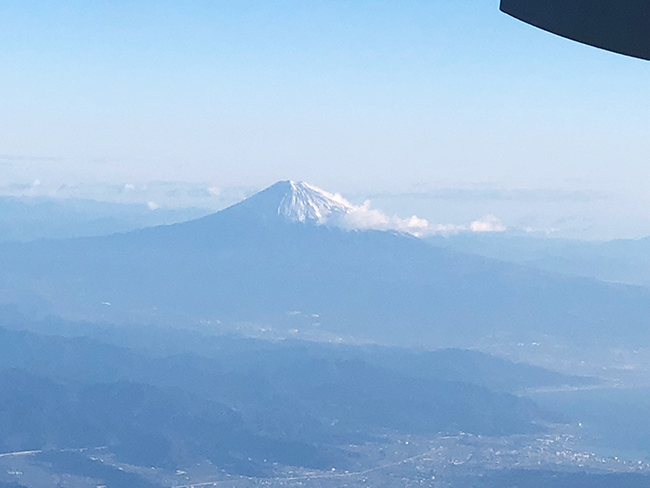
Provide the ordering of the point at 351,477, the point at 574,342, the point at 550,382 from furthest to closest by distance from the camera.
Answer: the point at 574,342, the point at 550,382, the point at 351,477

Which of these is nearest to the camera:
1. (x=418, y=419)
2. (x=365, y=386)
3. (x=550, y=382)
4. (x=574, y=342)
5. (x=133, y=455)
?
(x=133, y=455)

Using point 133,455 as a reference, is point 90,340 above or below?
above

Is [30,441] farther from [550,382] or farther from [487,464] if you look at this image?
[550,382]

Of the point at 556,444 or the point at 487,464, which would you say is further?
the point at 556,444

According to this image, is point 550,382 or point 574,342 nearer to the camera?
point 550,382

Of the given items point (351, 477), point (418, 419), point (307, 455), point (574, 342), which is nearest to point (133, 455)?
point (307, 455)

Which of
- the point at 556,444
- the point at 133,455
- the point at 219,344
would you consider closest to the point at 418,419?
the point at 556,444

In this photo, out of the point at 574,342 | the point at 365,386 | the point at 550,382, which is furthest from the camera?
the point at 574,342

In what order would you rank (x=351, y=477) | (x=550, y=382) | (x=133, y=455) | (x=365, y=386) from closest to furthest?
(x=351, y=477)
(x=133, y=455)
(x=365, y=386)
(x=550, y=382)

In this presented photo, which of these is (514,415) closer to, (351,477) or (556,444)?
(556,444)
